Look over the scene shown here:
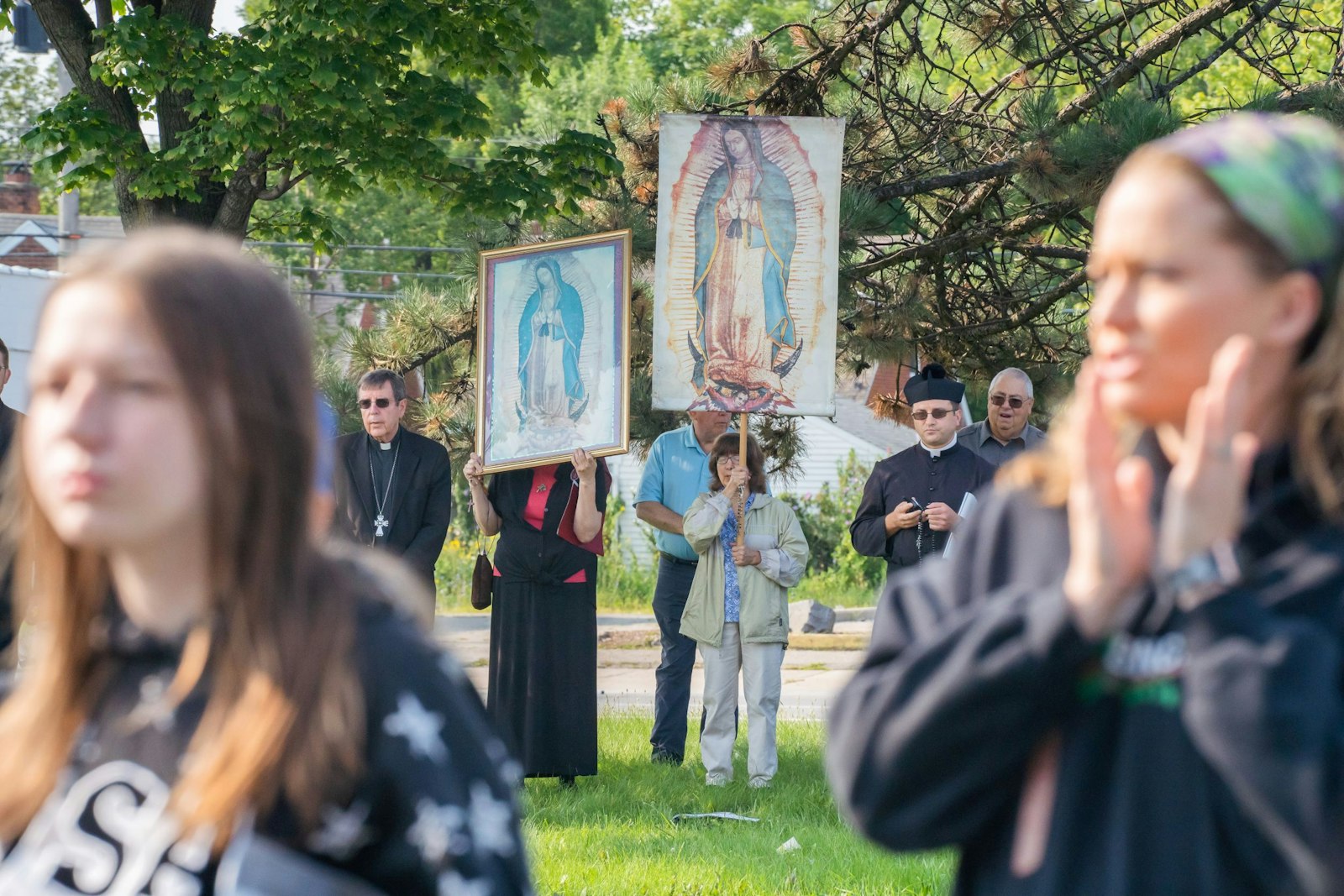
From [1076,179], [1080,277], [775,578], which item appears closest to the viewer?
[1076,179]

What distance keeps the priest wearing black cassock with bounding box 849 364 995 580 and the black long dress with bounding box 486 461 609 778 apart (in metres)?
1.35

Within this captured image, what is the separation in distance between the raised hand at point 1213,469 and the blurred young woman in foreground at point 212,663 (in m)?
0.66

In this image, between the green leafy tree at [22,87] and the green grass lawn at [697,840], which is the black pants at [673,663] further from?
the green leafy tree at [22,87]

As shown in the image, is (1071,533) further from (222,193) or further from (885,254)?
(222,193)

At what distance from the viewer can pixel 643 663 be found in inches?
575

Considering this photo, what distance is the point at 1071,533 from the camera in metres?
1.53

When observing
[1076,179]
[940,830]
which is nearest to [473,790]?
[940,830]

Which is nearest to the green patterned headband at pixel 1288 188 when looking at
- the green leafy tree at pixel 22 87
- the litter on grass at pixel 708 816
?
the litter on grass at pixel 708 816

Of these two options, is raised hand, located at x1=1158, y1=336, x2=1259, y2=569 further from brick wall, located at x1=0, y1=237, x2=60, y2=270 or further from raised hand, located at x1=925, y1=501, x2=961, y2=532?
brick wall, located at x1=0, y1=237, x2=60, y2=270

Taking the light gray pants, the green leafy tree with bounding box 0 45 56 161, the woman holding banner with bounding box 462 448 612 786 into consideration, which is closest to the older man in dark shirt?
the light gray pants

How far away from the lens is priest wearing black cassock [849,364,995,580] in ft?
24.9

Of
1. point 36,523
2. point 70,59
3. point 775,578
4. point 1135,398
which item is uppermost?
point 70,59

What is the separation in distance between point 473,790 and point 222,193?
810cm

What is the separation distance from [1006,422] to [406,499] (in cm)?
300
